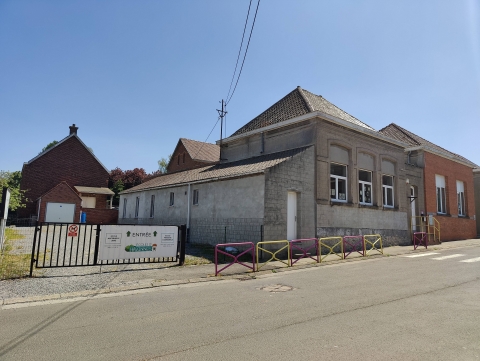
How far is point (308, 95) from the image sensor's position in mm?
20516

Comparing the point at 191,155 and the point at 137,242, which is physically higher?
the point at 191,155

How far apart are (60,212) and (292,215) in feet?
87.4

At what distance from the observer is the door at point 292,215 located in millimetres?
15219

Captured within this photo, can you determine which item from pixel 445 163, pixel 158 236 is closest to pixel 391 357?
pixel 158 236

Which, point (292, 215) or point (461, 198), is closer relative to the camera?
point (292, 215)

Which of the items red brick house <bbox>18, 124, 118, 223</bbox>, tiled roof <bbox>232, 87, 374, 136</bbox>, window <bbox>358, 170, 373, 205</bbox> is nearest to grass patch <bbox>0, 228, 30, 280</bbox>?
tiled roof <bbox>232, 87, 374, 136</bbox>

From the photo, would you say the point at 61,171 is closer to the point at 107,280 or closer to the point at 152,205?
the point at 152,205

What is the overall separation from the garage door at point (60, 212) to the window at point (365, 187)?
27.6 m

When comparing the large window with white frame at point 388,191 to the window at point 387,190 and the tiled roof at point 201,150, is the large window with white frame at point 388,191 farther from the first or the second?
the tiled roof at point 201,150

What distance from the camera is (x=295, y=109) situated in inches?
733

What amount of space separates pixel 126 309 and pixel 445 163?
2722 cm

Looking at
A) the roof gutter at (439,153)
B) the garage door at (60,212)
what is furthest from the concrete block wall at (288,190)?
the garage door at (60,212)

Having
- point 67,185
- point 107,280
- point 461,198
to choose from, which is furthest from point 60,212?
point 461,198

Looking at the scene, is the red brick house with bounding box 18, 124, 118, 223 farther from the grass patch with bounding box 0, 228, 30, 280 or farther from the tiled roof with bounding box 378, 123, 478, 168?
the tiled roof with bounding box 378, 123, 478, 168
